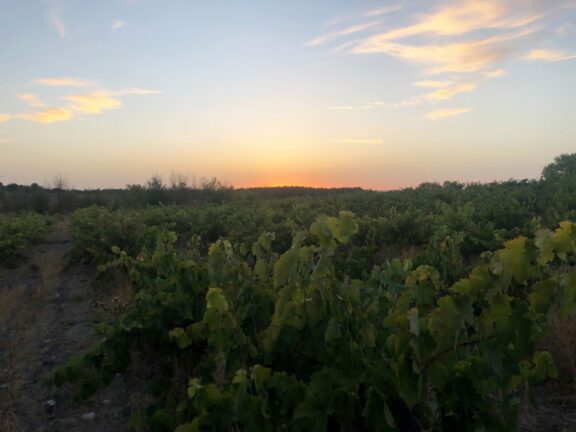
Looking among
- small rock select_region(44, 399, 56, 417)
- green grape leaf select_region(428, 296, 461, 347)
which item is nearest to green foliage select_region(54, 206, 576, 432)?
green grape leaf select_region(428, 296, 461, 347)

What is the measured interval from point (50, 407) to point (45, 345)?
1.91 metres

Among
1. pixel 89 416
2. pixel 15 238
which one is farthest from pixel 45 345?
pixel 15 238

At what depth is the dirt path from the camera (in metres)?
4.28

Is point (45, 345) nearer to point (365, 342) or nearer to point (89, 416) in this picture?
point (89, 416)

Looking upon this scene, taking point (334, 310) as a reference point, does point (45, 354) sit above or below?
below

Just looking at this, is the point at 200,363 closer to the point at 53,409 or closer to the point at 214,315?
the point at 53,409

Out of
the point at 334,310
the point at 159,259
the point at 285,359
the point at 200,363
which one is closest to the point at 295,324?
the point at 334,310

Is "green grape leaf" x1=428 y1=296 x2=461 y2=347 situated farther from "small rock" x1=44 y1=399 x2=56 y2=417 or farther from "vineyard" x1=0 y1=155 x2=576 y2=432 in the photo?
"small rock" x1=44 y1=399 x2=56 y2=417

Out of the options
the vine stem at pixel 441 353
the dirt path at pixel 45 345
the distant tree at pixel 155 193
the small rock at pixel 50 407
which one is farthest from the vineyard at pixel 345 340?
the distant tree at pixel 155 193

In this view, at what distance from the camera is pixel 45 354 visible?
5.80m

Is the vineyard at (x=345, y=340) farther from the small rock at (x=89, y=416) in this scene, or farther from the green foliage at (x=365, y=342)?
the small rock at (x=89, y=416)

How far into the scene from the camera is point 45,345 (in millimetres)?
6125

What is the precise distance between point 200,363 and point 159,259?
104 centimetres

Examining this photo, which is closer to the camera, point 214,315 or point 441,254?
point 214,315
